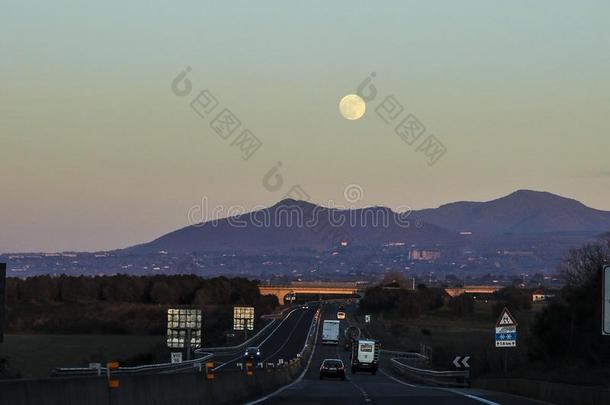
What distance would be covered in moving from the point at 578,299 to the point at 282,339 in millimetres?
85503

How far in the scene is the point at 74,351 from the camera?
114562 mm

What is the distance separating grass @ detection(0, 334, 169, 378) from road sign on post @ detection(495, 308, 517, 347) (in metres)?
41.8

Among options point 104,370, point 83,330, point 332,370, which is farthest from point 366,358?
point 83,330

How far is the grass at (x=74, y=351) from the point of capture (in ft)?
298

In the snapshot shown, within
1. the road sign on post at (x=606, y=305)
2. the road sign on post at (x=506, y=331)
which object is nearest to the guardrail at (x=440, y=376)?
the road sign on post at (x=506, y=331)

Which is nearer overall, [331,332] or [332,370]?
[332,370]

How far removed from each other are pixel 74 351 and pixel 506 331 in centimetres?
7609

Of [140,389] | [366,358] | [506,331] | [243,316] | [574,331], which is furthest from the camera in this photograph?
[243,316]

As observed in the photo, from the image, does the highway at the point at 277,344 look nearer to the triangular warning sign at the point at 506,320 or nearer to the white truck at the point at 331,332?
the white truck at the point at 331,332

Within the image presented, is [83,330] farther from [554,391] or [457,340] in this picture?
[554,391]

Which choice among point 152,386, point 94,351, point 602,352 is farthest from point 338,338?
point 152,386

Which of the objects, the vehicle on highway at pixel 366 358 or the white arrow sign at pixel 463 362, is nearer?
the white arrow sign at pixel 463 362

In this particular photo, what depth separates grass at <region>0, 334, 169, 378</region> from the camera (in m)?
90.7

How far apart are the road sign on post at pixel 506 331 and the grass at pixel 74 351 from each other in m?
41.8
